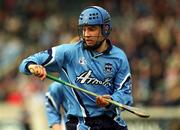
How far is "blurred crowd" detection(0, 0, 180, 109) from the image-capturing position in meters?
15.8

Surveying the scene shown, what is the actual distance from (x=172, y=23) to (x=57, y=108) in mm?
7256

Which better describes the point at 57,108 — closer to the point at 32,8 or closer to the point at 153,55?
the point at 153,55

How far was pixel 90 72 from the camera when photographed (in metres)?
8.48

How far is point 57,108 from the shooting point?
34.2 ft

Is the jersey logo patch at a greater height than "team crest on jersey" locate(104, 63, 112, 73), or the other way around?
"team crest on jersey" locate(104, 63, 112, 73)

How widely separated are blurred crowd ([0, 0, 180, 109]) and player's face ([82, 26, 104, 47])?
662 cm

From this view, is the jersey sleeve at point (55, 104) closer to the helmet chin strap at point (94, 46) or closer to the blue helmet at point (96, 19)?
the helmet chin strap at point (94, 46)

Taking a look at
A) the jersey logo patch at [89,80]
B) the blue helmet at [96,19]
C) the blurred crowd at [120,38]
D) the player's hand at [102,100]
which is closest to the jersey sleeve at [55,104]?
the jersey logo patch at [89,80]

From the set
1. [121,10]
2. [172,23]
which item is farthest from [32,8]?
[172,23]

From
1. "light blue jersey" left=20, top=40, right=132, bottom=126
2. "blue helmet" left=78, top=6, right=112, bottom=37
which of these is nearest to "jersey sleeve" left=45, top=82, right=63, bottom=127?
"light blue jersey" left=20, top=40, right=132, bottom=126

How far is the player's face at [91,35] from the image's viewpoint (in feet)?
27.6

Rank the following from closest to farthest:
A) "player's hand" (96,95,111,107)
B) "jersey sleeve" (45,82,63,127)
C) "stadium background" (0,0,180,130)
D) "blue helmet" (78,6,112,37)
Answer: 1. "player's hand" (96,95,111,107)
2. "blue helmet" (78,6,112,37)
3. "jersey sleeve" (45,82,63,127)
4. "stadium background" (0,0,180,130)

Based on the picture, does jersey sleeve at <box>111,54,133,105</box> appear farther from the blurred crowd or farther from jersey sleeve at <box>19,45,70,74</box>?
the blurred crowd

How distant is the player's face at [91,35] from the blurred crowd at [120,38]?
662cm
